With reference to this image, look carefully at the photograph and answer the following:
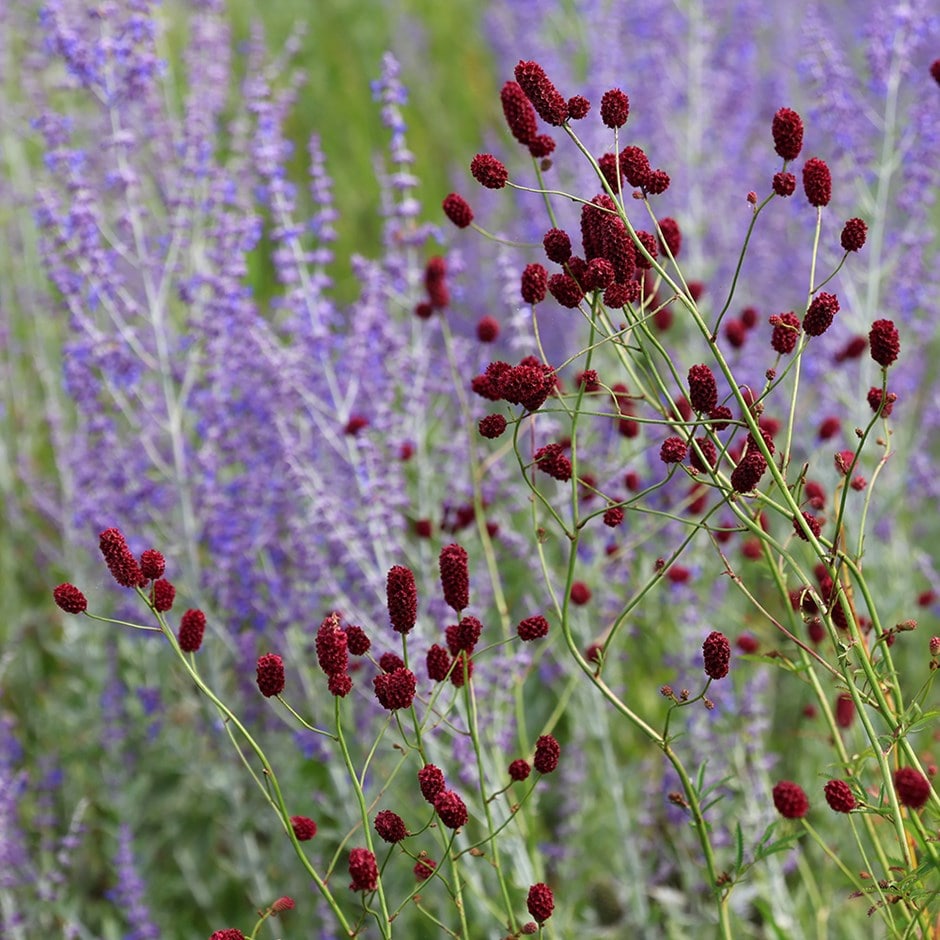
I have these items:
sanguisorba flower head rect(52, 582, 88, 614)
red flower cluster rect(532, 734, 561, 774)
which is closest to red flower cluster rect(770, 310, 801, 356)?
red flower cluster rect(532, 734, 561, 774)

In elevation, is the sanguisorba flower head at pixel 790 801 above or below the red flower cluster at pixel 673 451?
below

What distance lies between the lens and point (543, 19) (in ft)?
19.1

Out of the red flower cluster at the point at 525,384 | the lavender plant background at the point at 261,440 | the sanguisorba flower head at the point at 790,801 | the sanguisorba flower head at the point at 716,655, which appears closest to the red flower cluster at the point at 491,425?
the red flower cluster at the point at 525,384

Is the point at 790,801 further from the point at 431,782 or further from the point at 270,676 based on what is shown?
the point at 270,676

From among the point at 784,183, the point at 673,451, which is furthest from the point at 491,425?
the point at 784,183

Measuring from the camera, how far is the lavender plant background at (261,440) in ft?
9.49

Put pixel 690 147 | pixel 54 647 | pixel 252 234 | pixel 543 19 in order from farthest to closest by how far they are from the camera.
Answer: pixel 543 19, pixel 690 147, pixel 54 647, pixel 252 234

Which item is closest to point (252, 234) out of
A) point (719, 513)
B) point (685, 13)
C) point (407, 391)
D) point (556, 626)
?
point (407, 391)

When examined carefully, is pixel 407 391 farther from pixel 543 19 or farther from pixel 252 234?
pixel 543 19

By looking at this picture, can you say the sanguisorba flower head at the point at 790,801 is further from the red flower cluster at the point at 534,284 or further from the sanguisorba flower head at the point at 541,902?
the red flower cluster at the point at 534,284

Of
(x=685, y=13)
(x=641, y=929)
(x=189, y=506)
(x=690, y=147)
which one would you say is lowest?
(x=641, y=929)

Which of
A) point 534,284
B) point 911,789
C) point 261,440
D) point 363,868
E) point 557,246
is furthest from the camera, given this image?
point 261,440

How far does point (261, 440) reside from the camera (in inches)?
121

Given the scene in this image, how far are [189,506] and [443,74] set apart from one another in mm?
5462
